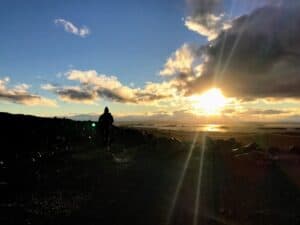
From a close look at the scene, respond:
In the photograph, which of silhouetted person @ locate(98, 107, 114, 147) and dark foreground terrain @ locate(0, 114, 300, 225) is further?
silhouetted person @ locate(98, 107, 114, 147)

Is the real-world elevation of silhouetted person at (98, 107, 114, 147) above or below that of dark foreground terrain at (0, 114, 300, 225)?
above

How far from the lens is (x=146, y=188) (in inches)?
573

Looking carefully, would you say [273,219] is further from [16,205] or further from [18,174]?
[18,174]

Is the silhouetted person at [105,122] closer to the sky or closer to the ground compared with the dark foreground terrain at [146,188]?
closer to the sky

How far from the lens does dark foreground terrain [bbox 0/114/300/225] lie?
10.4m

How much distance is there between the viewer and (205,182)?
16.0 m

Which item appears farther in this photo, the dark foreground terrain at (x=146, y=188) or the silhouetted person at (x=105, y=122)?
the silhouetted person at (x=105, y=122)

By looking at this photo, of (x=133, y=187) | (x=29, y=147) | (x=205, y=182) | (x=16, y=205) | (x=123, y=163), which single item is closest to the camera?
(x=16, y=205)

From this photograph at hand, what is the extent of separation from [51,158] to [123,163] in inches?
163

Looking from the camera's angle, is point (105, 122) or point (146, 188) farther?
point (105, 122)

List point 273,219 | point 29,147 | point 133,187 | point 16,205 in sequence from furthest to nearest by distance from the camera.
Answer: point 29,147
point 133,187
point 16,205
point 273,219

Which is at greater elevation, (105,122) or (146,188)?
(105,122)

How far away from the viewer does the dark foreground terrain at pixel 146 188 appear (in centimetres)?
1041

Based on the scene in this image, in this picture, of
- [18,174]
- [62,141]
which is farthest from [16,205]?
[62,141]
